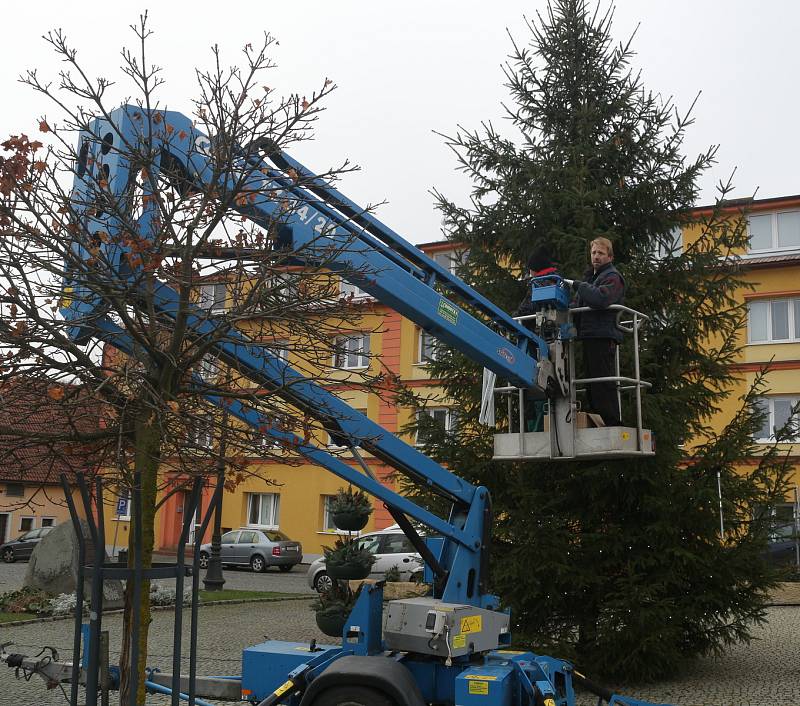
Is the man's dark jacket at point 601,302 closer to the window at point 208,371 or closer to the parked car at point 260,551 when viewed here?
the window at point 208,371

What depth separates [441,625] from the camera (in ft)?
22.3

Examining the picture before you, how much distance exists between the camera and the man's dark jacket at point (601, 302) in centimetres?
721

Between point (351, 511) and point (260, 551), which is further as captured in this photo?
point (260, 551)

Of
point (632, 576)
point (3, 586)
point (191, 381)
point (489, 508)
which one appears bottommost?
point (3, 586)

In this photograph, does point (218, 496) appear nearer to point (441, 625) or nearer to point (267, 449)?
point (267, 449)

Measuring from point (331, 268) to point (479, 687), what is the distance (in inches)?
127

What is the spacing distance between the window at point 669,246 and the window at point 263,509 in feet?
91.2

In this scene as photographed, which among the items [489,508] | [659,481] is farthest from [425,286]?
[659,481]

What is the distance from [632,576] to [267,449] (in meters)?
6.17

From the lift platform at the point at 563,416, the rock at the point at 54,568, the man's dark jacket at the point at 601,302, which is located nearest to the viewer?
the lift platform at the point at 563,416

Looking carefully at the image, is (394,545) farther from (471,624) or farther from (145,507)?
(145,507)

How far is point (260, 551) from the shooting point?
104ft

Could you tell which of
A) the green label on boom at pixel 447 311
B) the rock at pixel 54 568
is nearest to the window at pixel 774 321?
the rock at pixel 54 568

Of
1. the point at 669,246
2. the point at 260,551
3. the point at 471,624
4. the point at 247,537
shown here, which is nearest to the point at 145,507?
the point at 471,624
